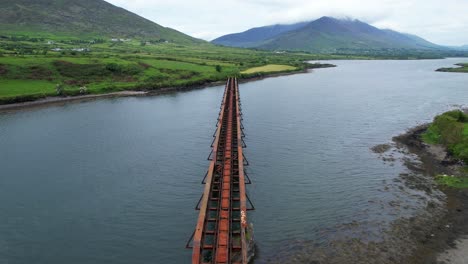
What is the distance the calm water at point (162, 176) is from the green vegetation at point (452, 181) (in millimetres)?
5519

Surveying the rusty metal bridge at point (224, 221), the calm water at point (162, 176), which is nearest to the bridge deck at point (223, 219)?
the rusty metal bridge at point (224, 221)

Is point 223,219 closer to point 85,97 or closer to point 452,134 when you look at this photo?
point 452,134

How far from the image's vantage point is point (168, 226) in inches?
1230

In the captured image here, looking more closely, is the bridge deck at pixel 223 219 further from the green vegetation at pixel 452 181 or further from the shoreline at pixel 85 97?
the shoreline at pixel 85 97

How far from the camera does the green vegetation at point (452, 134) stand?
46.0 meters

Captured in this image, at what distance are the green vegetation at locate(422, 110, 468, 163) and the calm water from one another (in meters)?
6.73

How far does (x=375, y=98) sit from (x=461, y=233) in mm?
75514

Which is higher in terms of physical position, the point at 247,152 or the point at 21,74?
the point at 21,74

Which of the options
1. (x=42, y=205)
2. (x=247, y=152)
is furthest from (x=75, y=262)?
(x=247, y=152)

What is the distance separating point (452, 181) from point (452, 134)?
44.5 feet

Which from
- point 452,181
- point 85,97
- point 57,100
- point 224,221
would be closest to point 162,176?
point 224,221

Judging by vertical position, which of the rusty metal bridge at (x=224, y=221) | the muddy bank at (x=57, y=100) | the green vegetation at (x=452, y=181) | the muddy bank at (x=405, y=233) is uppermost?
the muddy bank at (x=57, y=100)

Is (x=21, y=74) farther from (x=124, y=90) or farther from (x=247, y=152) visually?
(x=247, y=152)

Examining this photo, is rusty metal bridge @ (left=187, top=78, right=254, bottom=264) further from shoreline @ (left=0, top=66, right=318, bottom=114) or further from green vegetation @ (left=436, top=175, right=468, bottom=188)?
shoreline @ (left=0, top=66, right=318, bottom=114)
